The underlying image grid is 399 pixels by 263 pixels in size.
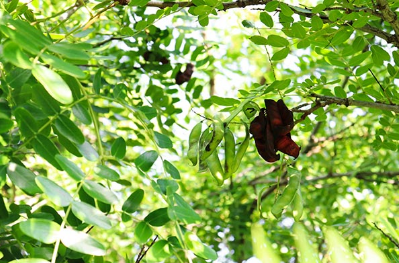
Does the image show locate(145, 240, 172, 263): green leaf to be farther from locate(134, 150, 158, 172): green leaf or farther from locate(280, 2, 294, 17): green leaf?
locate(280, 2, 294, 17): green leaf

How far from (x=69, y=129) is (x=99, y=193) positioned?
140mm

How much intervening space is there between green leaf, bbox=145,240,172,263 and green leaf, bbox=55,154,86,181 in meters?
0.13

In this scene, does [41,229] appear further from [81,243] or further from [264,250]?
[264,250]

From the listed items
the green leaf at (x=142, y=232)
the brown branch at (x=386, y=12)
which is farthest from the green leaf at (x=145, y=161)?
the brown branch at (x=386, y=12)

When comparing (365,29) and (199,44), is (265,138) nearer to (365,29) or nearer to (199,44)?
(365,29)

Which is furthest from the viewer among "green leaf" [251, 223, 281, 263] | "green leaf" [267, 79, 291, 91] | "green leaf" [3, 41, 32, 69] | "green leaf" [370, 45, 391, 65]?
"green leaf" [370, 45, 391, 65]

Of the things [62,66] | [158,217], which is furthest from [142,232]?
[62,66]

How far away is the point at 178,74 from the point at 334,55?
618 millimetres

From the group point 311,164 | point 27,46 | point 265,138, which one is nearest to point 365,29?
point 265,138

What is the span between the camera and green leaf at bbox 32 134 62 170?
0.78 m

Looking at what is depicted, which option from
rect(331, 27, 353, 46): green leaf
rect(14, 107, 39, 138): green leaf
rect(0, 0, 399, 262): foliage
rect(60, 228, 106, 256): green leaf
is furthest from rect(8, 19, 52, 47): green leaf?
rect(331, 27, 353, 46): green leaf

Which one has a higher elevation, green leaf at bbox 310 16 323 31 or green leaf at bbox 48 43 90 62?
green leaf at bbox 48 43 90 62

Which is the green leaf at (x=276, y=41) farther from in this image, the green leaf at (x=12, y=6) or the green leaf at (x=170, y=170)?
the green leaf at (x=12, y=6)

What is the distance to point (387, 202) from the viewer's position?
8.56 feet
